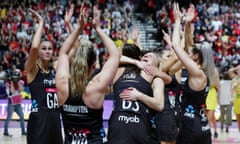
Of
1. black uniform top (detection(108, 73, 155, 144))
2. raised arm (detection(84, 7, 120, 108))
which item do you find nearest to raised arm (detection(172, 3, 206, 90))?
black uniform top (detection(108, 73, 155, 144))

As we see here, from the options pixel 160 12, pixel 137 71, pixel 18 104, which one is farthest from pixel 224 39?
pixel 137 71

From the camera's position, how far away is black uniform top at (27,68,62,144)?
705 centimetres

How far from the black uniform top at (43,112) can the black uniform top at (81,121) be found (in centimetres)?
182

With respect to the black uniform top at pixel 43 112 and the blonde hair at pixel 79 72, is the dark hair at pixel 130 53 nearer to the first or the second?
the blonde hair at pixel 79 72

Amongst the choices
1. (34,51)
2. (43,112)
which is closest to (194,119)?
(43,112)

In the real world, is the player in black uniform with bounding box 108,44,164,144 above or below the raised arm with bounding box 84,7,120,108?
below

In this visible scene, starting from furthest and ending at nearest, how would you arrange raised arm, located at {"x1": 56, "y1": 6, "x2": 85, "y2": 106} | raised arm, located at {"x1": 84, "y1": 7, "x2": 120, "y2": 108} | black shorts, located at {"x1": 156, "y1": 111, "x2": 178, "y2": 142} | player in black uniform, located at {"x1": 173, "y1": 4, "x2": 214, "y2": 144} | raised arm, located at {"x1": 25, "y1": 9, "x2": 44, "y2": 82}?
black shorts, located at {"x1": 156, "y1": 111, "x2": 178, "y2": 142} → player in black uniform, located at {"x1": 173, "y1": 4, "x2": 214, "y2": 144} → raised arm, located at {"x1": 25, "y1": 9, "x2": 44, "y2": 82} → raised arm, located at {"x1": 56, "y1": 6, "x2": 85, "y2": 106} → raised arm, located at {"x1": 84, "y1": 7, "x2": 120, "y2": 108}

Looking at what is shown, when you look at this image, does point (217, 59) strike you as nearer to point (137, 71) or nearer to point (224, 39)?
point (224, 39)

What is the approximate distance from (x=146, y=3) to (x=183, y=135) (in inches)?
906

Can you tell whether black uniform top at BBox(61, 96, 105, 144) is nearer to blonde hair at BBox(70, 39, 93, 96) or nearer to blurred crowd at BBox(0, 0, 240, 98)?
blonde hair at BBox(70, 39, 93, 96)

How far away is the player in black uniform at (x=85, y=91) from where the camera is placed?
202 inches

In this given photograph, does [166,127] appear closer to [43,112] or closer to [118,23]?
[43,112]

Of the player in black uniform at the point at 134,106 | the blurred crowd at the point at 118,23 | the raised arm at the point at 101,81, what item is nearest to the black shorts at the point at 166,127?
the player in black uniform at the point at 134,106

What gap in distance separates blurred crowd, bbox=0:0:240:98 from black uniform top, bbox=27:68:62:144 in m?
14.9
